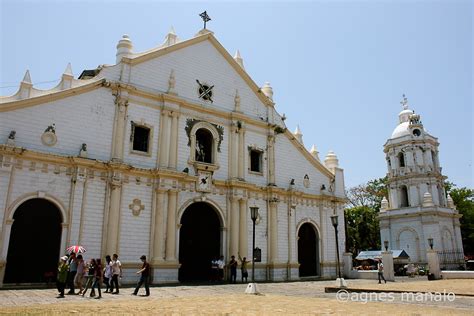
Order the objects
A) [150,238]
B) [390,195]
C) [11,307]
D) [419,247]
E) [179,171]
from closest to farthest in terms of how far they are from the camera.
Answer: [11,307], [150,238], [179,171], [419,247], [390,195]

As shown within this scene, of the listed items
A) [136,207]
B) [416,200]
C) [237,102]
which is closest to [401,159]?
[416,200]

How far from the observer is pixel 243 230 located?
21000 millimetres

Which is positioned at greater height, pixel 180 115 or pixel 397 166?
pixel 397 166

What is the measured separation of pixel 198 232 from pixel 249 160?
5.18 metres

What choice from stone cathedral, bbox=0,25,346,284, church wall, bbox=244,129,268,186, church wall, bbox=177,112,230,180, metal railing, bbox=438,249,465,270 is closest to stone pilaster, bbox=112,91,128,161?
stone cathedral, bbox=0,25,346,284

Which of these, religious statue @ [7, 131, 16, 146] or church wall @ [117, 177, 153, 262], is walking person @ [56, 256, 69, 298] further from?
religious statue @ [7, 131, 16, 146]

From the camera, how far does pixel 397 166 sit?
4394 centimetres

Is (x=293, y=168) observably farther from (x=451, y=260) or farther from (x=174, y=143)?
(x=451, y=260)

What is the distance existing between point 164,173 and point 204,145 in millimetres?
3573

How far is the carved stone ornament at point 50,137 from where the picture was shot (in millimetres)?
16391

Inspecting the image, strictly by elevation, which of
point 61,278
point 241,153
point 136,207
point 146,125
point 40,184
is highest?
point 146,125

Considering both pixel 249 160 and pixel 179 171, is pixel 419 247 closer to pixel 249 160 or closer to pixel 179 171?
pixel 249 160

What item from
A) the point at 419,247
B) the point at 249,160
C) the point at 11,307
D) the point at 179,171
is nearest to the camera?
the point at 11,307

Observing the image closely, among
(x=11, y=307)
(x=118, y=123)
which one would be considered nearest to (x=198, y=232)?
(x=118, y=123)
